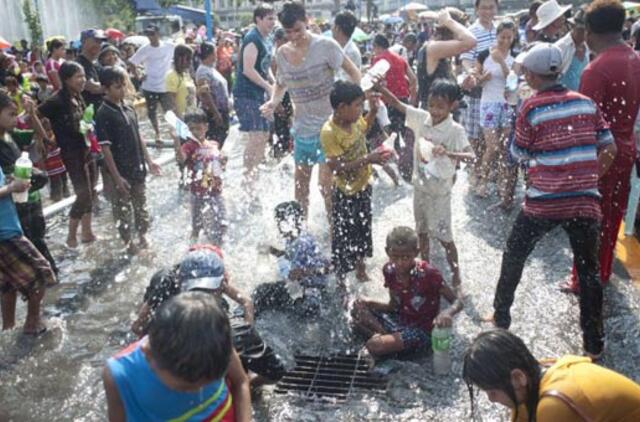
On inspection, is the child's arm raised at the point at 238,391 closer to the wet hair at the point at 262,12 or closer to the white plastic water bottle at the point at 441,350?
the white plastic water bottle at the point at 441,350

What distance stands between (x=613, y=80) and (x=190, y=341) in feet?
11.1

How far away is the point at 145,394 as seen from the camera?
7.11 feet

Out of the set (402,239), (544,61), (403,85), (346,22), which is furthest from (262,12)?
(544,61)

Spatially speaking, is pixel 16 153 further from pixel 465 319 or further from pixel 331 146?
pixel 465 319

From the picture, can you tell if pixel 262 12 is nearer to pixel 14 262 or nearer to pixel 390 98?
pixel 390 98

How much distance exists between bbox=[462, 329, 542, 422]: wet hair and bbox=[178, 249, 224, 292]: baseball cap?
157 centimetres

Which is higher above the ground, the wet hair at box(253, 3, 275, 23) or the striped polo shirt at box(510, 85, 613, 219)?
the wet hair at box(253, 3, 275, 23)

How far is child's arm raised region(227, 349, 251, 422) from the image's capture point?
8.14 ft

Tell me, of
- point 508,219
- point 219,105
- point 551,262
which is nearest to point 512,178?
point 508,219

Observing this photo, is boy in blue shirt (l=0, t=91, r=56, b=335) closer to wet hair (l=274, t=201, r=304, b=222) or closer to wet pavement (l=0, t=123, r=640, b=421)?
wet pavement (l=0, t=123, r=640, b=421)

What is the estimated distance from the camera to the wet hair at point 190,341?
1.96m

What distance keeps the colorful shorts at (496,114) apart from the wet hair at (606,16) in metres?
2.76

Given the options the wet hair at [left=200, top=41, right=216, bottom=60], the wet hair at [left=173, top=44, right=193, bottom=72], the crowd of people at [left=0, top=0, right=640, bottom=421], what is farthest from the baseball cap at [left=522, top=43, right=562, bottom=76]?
the wet hair at [left=173, top=44, right=193, bottom=72]

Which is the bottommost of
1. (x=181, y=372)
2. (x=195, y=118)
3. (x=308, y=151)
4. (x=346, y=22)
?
(x=308, y=151)
